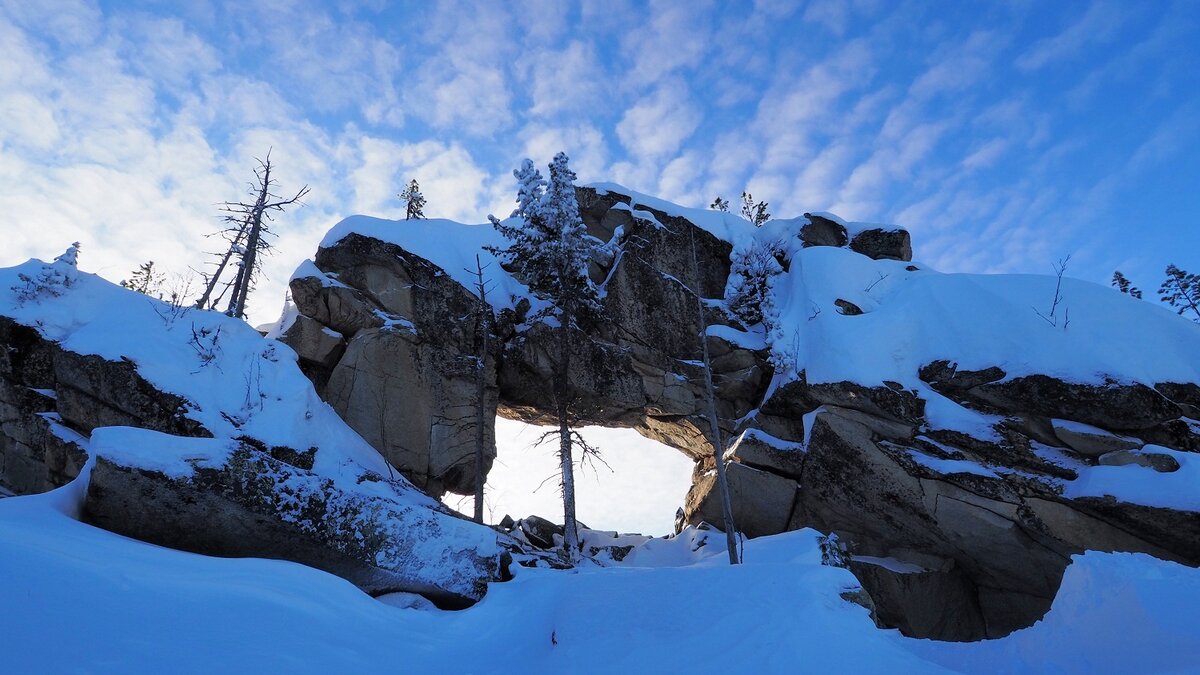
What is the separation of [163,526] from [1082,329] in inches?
997

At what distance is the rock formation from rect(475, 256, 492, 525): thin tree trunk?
0.59 metres

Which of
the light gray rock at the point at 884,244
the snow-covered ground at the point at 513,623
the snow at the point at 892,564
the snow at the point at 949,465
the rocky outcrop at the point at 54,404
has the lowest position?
the snow-covered ground at the point at 513,623

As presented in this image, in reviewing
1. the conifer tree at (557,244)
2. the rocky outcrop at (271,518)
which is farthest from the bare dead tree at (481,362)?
the rocky outcrop at (271,518)

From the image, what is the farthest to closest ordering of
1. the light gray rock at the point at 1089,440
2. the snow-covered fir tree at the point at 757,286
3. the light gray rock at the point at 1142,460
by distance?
1. the snow-covered fir tree at the point at 757,286
2. the light gray rock at the point at 1089,440
3. the light gray rock at the point at 1142,460

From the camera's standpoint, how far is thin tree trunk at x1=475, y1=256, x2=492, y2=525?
19172 millimetres

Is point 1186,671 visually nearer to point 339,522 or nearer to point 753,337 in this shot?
point 339,522

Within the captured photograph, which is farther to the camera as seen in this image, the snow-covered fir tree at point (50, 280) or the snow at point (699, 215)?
the snow at point (699, 215)

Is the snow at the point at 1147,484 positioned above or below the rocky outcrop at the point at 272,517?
above

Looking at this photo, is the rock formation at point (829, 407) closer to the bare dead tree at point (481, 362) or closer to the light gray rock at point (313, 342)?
the light gray rock at point (313, 342)

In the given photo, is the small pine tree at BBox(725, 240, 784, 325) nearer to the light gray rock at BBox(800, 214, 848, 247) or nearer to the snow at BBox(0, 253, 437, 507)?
the light gray rock at BBox(800, 214, 848, 247)

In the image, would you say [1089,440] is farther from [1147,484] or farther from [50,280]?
[50,280]

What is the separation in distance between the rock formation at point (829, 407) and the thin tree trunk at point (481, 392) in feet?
1.93

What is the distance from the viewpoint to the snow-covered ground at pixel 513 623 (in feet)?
14.5

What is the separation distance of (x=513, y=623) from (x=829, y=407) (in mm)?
15174
